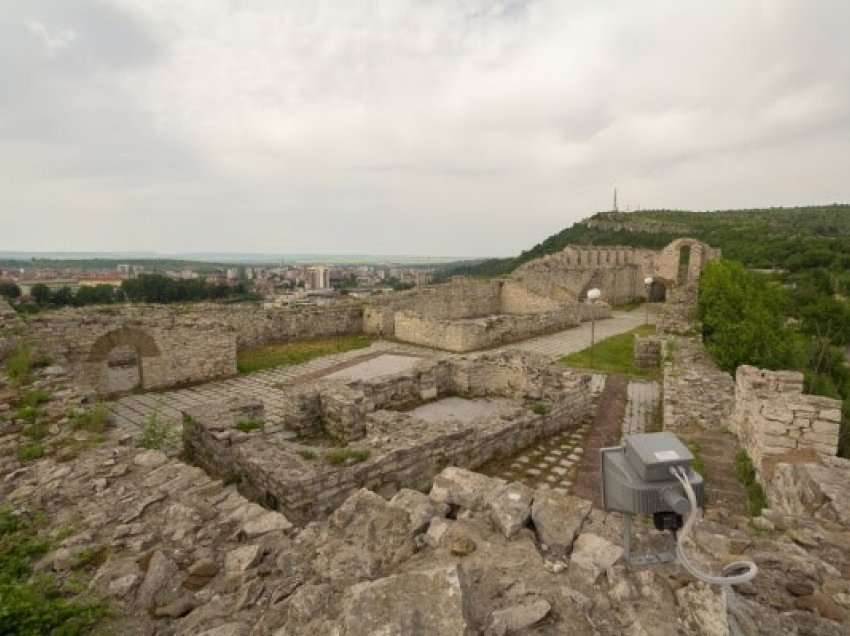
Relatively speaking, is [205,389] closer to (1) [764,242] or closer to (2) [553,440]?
(2) [553,440]

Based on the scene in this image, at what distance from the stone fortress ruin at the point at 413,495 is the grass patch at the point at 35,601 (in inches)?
6.9

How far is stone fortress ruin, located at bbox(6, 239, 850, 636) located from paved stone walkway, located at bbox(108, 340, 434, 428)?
4.0 inches

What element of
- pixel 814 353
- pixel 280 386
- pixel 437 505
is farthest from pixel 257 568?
pixel 814 353

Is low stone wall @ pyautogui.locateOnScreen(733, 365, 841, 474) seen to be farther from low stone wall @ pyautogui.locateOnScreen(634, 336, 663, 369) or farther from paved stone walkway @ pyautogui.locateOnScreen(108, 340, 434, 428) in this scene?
paved stone walkway @ pyautogui.locateOnScreen(108, 340, 434, 428)

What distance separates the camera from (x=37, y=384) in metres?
7.77

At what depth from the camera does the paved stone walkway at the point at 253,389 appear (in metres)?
10.3

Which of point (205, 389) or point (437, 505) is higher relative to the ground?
point (437, 505)

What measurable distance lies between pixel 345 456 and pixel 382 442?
3.34ft

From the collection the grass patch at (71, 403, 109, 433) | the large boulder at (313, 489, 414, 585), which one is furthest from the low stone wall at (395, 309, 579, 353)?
the large boulder at (313, 489, 414, 585)

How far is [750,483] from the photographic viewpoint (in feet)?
21.4

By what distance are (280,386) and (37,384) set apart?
529cm

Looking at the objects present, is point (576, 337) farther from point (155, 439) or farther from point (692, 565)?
point (692, 565)

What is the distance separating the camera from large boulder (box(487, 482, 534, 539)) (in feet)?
11.7

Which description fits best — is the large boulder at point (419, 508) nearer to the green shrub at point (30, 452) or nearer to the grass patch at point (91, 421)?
the green shrub at point (30, 452)
